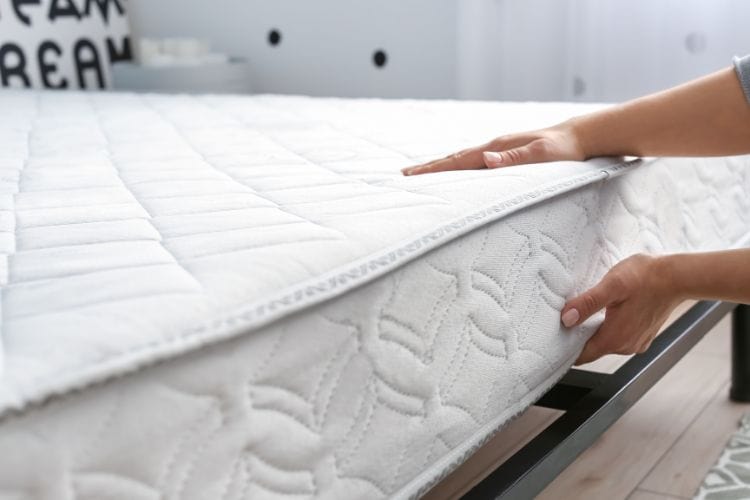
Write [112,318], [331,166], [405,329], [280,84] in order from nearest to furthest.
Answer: [112,318], [405,329], [331,166], [280,84]

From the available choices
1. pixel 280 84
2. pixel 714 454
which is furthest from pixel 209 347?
pixel 280 84

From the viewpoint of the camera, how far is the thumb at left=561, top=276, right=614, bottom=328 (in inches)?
31.6

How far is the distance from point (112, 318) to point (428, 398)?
0.26m

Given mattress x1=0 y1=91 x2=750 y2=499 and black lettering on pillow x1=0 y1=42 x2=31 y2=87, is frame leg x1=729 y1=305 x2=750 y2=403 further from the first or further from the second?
black lettering on pillow x1=0 y1=42 x2=31 y2=87

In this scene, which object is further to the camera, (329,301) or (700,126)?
(700,126)

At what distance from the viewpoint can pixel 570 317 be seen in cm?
80

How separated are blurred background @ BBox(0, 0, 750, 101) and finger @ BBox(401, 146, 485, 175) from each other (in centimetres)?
136

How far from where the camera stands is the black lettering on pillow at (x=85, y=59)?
2729 millimetres

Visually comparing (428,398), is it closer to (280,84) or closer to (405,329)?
(405,329)

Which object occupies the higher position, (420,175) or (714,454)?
(420,175)

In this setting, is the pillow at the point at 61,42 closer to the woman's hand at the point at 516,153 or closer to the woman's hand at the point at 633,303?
the woman's hand at the point at 516,153

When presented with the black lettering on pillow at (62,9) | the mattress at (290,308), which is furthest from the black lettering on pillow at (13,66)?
the mattress at (290,308)

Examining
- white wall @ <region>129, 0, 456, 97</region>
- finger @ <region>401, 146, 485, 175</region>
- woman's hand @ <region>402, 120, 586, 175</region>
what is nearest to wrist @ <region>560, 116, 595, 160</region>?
woman's hand @ <region>402, 120, 586, 175</region>

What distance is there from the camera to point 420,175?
86cm
